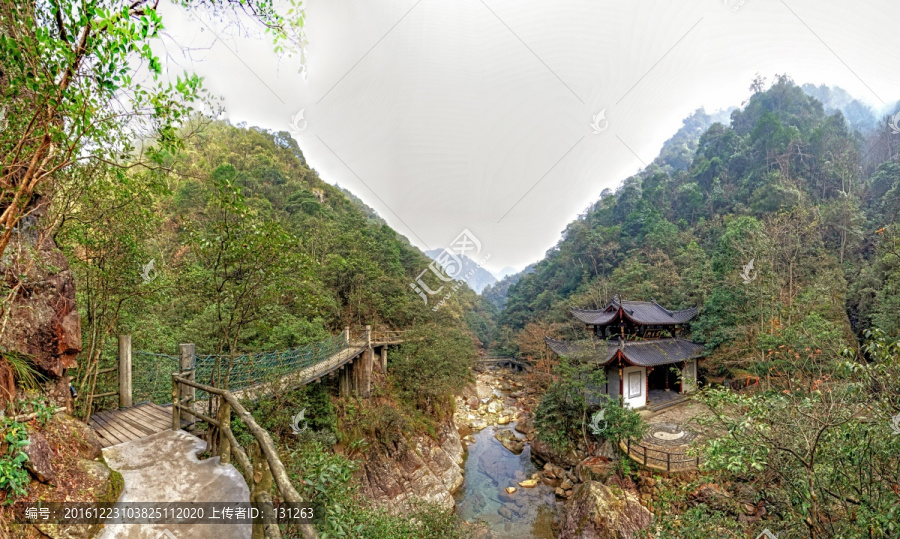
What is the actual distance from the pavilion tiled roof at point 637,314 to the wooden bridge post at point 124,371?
15282 millimetres

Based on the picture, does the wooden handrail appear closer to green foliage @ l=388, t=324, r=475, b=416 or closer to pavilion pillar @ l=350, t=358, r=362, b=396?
pavilion pillar @ l=350, t=358, r=362, b=396

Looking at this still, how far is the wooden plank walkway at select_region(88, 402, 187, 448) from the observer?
13.7 ft

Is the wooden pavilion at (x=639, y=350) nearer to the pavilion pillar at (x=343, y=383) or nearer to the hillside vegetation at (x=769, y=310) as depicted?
the hillside vegetation at (x=769, y=310)

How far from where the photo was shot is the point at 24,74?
203 centimetres

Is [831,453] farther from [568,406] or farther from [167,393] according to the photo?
[167,393]

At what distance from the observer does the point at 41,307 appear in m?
3.34

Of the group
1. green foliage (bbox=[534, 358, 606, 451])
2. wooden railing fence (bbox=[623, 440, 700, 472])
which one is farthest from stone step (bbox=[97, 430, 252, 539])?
green foliage (bbox=[534, 358, 606, 451])

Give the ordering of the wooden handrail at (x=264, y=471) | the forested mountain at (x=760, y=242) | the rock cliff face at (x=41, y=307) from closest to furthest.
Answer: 1. the wooden handrail at (x=264, y=471)
2. the rock cliff face at (x=41, y=307)
3. the forested mountain at (x=760, y=242)

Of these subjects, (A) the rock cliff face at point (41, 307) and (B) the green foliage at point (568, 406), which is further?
(B) the green foliage at point (568, 406)

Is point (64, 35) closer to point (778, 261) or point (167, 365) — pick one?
point (167, 365)

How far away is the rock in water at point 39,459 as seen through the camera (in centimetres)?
255

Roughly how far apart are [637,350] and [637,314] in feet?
7.22

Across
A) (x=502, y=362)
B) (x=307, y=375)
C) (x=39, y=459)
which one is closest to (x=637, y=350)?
(x=307, y=375)

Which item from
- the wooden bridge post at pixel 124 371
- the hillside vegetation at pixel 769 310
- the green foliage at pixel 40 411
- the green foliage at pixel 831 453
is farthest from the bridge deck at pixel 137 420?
the green foliage at pixel 831 453
